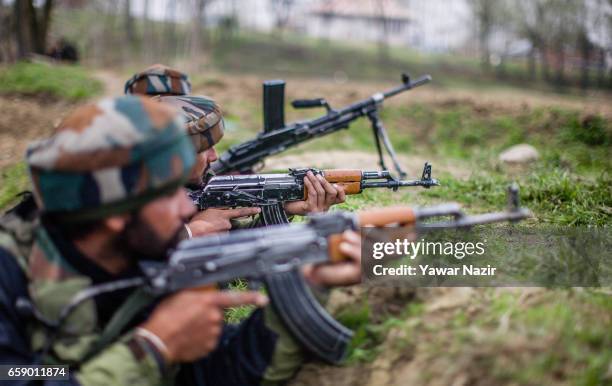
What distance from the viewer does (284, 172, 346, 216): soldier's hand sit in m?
Answer: 4.21

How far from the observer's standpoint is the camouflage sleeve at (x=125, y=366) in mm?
2090

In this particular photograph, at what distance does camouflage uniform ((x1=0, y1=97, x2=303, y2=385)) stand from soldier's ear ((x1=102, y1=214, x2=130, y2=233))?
0.16 ft

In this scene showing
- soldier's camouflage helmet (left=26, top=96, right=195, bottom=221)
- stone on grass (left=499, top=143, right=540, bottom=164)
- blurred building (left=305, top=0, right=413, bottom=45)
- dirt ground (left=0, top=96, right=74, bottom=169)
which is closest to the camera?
soldier's camouflage helmet (left=26, top=96, right=195, bottom=221)

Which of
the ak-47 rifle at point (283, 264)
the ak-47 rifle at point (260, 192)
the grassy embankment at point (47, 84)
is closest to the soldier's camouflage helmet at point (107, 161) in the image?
the ak-47 rifle at point (283, 264)

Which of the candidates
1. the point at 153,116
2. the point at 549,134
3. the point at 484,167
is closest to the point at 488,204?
the point at 484,167

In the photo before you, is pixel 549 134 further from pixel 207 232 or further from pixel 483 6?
pixel 483 6

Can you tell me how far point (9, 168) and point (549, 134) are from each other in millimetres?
10554

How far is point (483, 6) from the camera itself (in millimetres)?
34375

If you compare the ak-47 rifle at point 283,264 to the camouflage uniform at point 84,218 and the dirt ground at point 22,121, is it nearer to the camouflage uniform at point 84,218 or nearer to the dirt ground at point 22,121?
the camouflage uniform at point 84,218

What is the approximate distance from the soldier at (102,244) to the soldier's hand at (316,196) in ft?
6.24

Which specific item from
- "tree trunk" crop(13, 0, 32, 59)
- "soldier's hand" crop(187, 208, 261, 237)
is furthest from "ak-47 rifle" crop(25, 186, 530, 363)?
"tree trunk" crop(13, 0, 32, 59)

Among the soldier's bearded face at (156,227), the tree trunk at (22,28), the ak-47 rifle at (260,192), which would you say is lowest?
the ak-47 rifle at (260,192)

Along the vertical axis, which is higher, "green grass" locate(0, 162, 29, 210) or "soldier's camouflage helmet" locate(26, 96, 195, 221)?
"soldier's camouflage helmet" locate(26, 96, 195, 221)

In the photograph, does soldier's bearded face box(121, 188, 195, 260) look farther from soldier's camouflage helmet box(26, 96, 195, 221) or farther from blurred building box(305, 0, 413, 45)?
blurred building box(305, 0, 413, 45)
